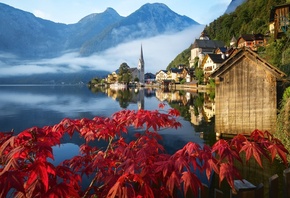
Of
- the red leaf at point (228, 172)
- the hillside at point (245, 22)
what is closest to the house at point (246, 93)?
the red leaf at point (228, 172)

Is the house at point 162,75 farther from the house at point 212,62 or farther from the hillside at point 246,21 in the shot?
the house at point 212,62

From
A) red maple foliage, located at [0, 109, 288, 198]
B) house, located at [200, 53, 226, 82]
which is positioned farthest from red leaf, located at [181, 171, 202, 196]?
house, located at [200, 53, 226, 82]

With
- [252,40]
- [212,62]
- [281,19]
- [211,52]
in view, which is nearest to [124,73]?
[211,52]

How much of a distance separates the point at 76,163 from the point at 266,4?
92.7 m

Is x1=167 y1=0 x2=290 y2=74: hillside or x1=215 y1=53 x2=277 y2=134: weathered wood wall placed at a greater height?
x1=167 y1=0 x2=290 y2=74: hillside

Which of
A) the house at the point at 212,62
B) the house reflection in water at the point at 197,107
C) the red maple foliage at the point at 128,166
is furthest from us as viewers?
the house at the point at 212,62

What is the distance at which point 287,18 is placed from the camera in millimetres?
20562

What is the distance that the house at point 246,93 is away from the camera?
12.5m

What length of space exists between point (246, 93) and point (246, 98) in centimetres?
28

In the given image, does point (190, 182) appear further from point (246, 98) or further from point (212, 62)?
point (212, 62)

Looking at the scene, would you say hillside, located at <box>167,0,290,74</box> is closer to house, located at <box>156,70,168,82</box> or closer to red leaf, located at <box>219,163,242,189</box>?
house, located at <box>156,70,168,82</box>

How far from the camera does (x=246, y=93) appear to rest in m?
13.1

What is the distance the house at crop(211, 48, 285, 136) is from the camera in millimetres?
12539

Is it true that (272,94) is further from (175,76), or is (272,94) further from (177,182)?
(175,76)
